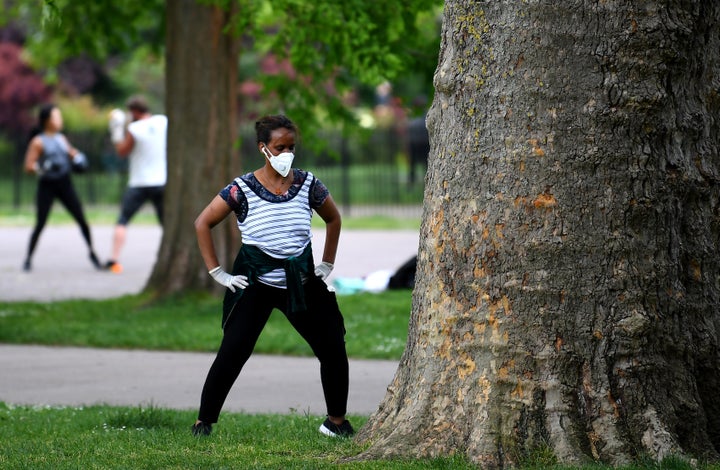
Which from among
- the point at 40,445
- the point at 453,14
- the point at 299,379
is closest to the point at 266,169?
the point at 453,14

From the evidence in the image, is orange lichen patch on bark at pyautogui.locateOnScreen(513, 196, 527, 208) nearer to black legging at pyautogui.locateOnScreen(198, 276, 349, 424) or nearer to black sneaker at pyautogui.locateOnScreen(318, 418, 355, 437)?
black legging at pyautogui.locateOnScreen(198, 276, 349, 424)

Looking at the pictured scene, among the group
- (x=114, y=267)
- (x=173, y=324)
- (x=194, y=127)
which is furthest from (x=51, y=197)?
(x=173, y=324)

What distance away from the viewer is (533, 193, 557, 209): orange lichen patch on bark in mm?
5152

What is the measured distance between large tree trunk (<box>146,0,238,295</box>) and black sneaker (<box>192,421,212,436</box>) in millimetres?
5692

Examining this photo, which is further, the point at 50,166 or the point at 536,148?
the point at 50,166

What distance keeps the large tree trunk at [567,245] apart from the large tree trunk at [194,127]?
6.79 metres

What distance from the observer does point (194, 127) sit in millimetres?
11930

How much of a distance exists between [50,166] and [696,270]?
1148 centimetres

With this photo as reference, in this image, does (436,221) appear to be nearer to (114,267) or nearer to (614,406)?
(614,406)

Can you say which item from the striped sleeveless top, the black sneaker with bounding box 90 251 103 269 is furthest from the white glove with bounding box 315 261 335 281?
the black sneaker with bounding box 90 251 103 269

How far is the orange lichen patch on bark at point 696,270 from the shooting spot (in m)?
5.42

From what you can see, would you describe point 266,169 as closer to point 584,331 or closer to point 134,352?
point 584,331

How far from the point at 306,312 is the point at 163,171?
29.4 feet

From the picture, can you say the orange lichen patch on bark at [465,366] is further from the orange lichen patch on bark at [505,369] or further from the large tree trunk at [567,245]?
the orange lichen patch on bark at [505,369]
